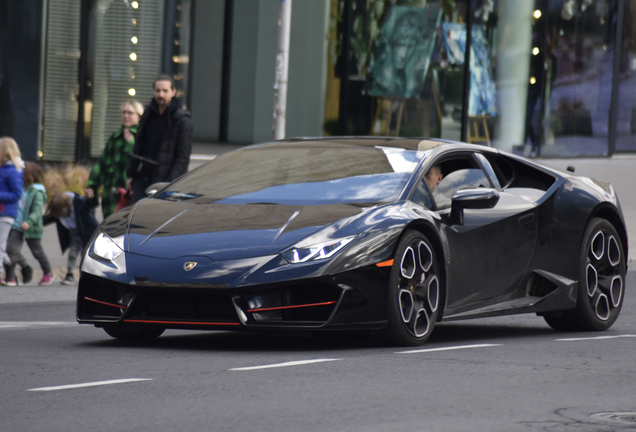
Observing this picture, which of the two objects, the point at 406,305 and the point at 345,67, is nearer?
the point at 406,305

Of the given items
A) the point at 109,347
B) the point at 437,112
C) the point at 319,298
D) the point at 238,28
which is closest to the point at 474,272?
the point at 319,298

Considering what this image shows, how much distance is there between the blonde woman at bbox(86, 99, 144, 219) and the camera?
11633 mm

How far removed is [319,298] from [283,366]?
51cm

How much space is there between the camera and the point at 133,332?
23.1ft

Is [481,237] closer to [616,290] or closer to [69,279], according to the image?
[616,290]

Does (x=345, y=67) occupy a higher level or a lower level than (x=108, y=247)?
higher

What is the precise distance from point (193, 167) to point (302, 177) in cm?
1202

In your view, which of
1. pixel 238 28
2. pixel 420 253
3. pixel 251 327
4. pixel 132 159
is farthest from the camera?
pixel 238 28

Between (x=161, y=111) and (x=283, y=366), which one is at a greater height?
(x=161, y=111)

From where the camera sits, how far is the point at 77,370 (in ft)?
19.1

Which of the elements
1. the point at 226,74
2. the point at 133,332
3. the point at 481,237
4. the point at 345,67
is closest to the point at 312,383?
the point at 133,332

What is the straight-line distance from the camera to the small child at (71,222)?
11906 millimetres

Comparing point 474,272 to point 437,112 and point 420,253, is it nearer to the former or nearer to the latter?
point 420,253

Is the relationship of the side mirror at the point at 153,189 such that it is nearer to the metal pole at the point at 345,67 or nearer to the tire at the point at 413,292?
the tire at the point at 413,292
